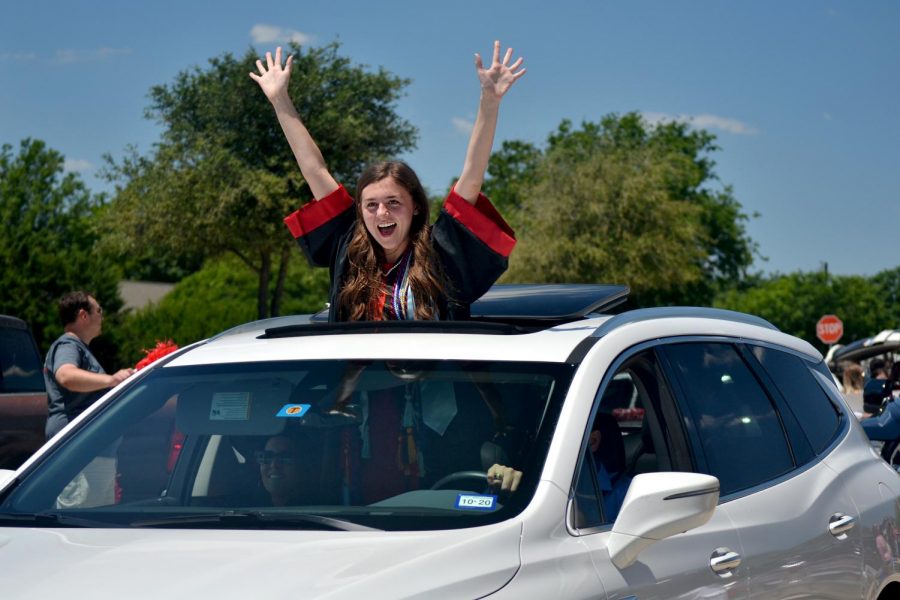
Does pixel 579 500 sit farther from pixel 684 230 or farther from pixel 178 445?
pixel 684 230

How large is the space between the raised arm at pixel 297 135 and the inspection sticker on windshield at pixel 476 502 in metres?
1.72

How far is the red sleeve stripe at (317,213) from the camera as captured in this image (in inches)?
176

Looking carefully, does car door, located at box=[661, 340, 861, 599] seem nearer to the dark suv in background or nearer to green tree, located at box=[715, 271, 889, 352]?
the dark suv in background

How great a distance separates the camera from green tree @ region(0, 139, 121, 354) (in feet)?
127

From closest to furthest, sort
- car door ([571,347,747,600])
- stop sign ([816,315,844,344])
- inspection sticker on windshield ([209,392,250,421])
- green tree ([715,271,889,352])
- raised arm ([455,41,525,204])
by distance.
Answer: car door ([571,347,747,600]) → inspection sticker on windshield ([209,392,250,421]) → raised arm ([455,41,525,204]) → stop sign ([816,315,844,344]) → green tree ([715,271,889,352])

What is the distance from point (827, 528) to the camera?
4059 mm

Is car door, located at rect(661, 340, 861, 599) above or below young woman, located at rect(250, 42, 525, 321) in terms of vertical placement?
below

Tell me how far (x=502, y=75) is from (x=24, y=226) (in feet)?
128

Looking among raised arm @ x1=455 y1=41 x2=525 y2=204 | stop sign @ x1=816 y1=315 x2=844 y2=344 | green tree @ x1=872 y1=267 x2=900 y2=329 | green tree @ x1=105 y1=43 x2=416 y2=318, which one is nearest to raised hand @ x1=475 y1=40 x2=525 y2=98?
raised arm @ x1=455 y1=41 x2=525 y2=204

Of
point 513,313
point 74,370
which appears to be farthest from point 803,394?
point 74,370

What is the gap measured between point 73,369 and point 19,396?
1525mm

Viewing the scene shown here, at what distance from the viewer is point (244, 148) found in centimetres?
3809

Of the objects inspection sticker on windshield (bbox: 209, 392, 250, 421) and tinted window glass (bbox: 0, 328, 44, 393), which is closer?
inspection sticker on windshield (bbox: 209, 392, 250, 421)

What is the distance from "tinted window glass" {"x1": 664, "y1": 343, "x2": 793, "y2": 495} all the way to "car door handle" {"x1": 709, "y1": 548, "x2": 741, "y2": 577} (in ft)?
0.79
